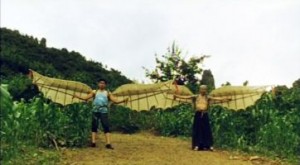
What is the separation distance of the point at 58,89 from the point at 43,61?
1360 cm

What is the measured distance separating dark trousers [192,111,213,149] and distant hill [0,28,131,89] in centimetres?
832

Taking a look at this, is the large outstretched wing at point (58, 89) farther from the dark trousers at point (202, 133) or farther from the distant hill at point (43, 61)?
the distant hill at point (43, 61)

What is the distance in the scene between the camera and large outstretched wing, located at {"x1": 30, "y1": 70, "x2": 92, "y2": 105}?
53.9 ft

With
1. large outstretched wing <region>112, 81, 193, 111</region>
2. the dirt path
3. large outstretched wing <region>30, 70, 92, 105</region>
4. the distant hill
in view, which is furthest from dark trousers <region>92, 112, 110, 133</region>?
the distant hill

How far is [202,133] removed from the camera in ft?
56.7

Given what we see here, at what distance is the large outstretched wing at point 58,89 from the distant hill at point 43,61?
7.97m

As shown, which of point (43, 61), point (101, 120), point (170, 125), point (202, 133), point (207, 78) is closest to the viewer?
point (101, 120)

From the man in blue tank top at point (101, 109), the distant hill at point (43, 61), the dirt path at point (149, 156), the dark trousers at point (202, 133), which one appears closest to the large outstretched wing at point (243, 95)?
the dark trousers at point (202, 133)

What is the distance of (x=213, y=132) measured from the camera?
61.9ft

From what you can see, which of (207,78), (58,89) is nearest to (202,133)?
(58,89)

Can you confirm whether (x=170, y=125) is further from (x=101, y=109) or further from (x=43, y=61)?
(x=43, y=61)

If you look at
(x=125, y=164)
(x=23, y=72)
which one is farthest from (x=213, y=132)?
(x=23, y=72)

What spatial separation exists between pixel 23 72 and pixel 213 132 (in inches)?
360

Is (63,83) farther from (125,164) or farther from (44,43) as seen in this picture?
(44,43)
